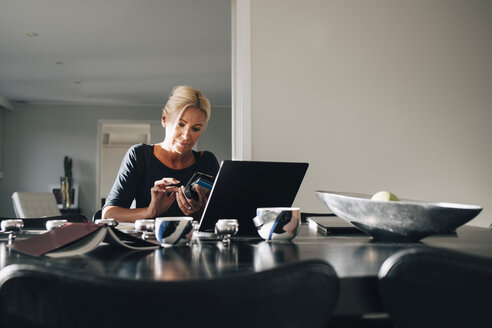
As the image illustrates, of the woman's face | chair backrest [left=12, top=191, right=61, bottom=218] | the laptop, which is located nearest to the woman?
the woman's face

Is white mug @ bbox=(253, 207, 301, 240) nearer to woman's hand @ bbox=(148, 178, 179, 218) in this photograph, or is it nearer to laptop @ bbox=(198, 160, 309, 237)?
laptop @ bbox=(198, 160, 309, 237)

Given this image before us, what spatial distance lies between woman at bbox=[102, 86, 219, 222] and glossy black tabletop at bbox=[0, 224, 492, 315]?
81 cm

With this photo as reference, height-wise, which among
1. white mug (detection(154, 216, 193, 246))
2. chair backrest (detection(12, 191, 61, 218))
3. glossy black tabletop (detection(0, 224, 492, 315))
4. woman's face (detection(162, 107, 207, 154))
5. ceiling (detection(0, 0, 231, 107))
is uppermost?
ceiling (detection(0, 0, 231, 107))

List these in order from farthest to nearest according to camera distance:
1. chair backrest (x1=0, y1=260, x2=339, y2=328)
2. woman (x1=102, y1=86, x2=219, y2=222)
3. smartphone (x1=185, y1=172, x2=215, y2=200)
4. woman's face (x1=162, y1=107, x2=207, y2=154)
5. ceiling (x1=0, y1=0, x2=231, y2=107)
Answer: ceiling (x1=0, y1=0, x2=231, y2=107), woman's face (x1=162, y1=107, x2=207, y2=154), woman (x1=102, y1=86, x2=219, y2=222), smartphone (x1=185, y1=172, x2=215, y2=200), chair backrest (x1=0, y1=260, x2=339, y2=328)

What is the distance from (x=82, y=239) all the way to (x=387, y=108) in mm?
1921

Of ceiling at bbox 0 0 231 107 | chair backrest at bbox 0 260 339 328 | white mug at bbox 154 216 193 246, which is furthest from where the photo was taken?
ceiling at bbox 0 0 231 107

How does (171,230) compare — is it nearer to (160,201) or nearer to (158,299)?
(158,299)

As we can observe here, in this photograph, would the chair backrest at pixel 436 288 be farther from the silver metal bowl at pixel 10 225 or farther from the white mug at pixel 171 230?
the silver metal bowl at pixel 10 225

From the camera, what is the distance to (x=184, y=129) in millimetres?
2148

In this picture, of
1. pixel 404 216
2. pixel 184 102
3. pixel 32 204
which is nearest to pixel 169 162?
pixel 184 102

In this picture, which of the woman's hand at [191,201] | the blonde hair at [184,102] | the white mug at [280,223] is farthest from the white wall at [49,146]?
the white mug at [280,223]

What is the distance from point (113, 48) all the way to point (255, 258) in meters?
4.79

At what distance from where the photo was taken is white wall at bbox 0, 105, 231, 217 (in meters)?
8.22

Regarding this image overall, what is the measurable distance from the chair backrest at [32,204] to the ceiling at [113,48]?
69.8 inches
